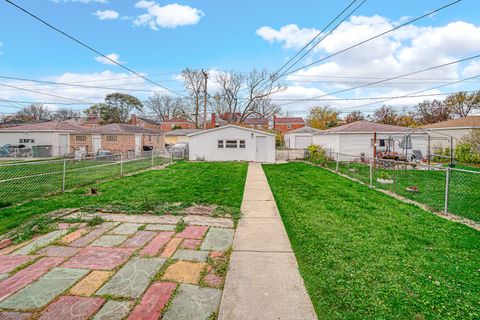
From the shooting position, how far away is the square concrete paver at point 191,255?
3.56 meters

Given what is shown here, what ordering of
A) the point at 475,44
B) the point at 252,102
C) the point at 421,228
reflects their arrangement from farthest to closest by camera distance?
1. the point at 252,102
2. the point at 475,44
3. the point at 421,228

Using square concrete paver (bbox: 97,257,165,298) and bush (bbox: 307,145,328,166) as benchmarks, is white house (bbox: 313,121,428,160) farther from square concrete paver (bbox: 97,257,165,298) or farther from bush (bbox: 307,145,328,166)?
square concrete paver (bbox: 97,257,165,298)

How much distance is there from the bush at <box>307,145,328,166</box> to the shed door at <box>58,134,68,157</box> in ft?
72.2

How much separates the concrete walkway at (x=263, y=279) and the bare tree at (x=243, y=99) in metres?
35.0

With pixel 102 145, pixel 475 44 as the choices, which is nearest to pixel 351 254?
pixel 475 44

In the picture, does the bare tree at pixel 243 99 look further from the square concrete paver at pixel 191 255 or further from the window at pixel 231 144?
the square concrete paver at pixel 191 255

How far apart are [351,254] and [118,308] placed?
2958 millimetres

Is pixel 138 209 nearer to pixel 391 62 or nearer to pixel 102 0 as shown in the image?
pixel 102 0

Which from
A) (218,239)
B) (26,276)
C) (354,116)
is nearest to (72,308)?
(26,276)

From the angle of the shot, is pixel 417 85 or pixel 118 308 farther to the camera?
pixel 417 85

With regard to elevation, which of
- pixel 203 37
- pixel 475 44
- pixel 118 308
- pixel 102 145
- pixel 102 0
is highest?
pixel 203 37

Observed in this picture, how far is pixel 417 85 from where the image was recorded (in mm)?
24266

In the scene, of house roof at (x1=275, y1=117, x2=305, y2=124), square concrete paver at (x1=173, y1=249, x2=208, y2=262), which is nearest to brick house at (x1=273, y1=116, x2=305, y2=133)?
house roof at (x1=275, y1=117, x2=305, y2=124)

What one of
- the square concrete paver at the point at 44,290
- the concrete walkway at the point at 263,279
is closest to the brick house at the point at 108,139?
the concrete walkway at the point at 263,279
